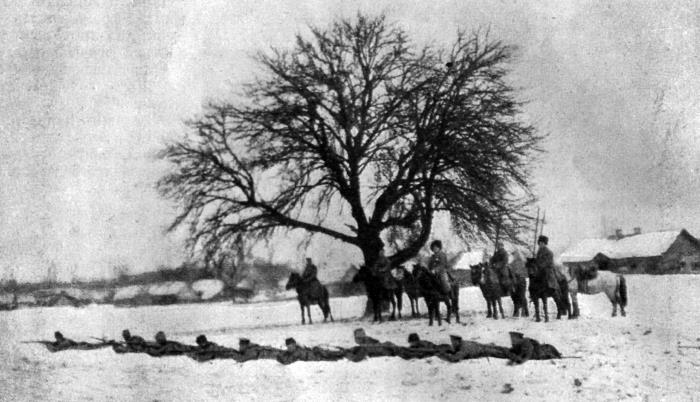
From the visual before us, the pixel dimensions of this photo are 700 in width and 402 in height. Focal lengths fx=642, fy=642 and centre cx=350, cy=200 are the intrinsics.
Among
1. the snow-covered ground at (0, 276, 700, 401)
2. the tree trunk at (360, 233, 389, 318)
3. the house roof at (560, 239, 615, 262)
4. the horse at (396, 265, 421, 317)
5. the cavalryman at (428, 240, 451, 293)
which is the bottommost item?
the snow-covered ground at (0, 276, 700, 401)

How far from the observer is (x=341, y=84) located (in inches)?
656

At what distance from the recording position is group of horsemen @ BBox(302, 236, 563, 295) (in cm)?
1377

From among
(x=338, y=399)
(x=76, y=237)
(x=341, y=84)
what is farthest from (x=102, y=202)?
(x=338, y=399)

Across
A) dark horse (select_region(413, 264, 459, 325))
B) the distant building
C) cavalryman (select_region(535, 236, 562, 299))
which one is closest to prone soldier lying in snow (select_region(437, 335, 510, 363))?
dark horse (select_region(413, 264, 459, 325))

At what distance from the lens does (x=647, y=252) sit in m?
47.6

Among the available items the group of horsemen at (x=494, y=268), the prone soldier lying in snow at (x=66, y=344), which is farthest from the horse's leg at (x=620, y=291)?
the prone soldier lying in snow at (x=66, y=344)

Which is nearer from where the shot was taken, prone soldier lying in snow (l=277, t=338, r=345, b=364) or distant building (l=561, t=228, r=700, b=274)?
prone soldier lying in snow (l=277, t=338, r=345, b=364)

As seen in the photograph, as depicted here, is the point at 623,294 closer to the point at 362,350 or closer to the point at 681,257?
the point at 362,350

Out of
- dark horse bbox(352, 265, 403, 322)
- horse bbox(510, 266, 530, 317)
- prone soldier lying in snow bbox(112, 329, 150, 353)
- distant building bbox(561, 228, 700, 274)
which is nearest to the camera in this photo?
prone soldier lying in snow bbox(112, 329, 150, 353)

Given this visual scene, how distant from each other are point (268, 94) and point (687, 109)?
30.6ft

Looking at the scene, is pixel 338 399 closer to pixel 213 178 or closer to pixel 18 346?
pixel 18 346

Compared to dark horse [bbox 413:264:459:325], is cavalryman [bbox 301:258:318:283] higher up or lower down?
higher up

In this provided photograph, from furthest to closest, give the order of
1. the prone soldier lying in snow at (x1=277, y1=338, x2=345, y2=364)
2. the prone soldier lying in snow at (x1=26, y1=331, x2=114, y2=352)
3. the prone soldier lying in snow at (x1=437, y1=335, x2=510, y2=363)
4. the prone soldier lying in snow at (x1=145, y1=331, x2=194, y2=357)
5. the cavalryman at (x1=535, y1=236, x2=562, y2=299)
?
the cavalryman at (x1=535, y1=236, x2=562, y2=299) → the prone soldier lying in snow at (x1=26, y1=331, x2=114, y2=352) → the prone soldier lying in snow at (x1=145, y1=331, x2=194, y2=357) → the prone soldier lying in snow at (x1=277, y1=338, x2=345, y2=364) → the prone soldier lying in snow at (x1=437, y1=335, x2=510, y2=363)

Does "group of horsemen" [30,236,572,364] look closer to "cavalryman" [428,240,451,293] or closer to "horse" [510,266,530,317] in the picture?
"cavalryman" [428,240,451,293]
